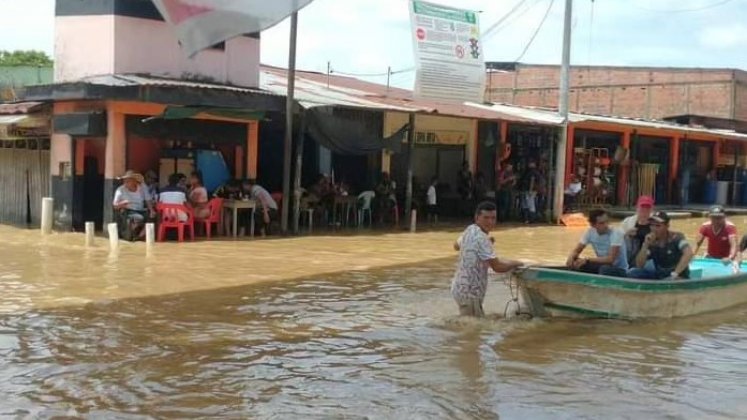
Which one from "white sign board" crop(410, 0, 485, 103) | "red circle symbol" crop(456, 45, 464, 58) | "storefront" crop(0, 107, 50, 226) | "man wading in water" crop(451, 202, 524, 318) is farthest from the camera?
"red circle symbol" crop(456, 45, 464, 58)

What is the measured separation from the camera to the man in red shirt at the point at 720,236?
11.6 meters

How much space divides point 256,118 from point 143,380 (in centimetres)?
1144

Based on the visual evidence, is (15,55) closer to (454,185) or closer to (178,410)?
(454,185)

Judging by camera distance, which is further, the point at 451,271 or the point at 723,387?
the point at 451,271

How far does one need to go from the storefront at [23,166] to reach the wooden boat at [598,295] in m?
11.7

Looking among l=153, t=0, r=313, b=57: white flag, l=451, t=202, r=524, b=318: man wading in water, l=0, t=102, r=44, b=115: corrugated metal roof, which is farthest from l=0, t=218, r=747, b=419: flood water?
l=0, t=102, r=44, b=115: corrugated metal roof

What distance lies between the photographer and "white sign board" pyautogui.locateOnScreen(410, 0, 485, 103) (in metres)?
23.2

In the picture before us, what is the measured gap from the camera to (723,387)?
7453 mm

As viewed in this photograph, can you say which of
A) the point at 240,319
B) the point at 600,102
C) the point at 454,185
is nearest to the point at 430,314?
the point at 240,319

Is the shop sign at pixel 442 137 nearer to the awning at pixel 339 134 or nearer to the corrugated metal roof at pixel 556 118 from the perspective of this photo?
the corrugated metal roof at pixel 556 118

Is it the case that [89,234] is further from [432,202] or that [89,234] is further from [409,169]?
[432,202]

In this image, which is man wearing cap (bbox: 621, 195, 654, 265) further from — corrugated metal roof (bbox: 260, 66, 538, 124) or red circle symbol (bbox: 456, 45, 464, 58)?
red circle symbol (bbox: 456, 45, 464, 58)

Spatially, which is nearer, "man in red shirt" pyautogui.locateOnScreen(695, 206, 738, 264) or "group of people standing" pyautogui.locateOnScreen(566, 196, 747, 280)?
"group of people standing" pyautogui.locateOnScreen(566, 196, 747, 280)

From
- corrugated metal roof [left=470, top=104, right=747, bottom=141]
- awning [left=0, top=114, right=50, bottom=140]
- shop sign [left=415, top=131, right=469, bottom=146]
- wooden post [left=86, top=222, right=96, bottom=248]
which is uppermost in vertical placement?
corrugated metal roof [left=470, top=104, right=747, bottom=141]
